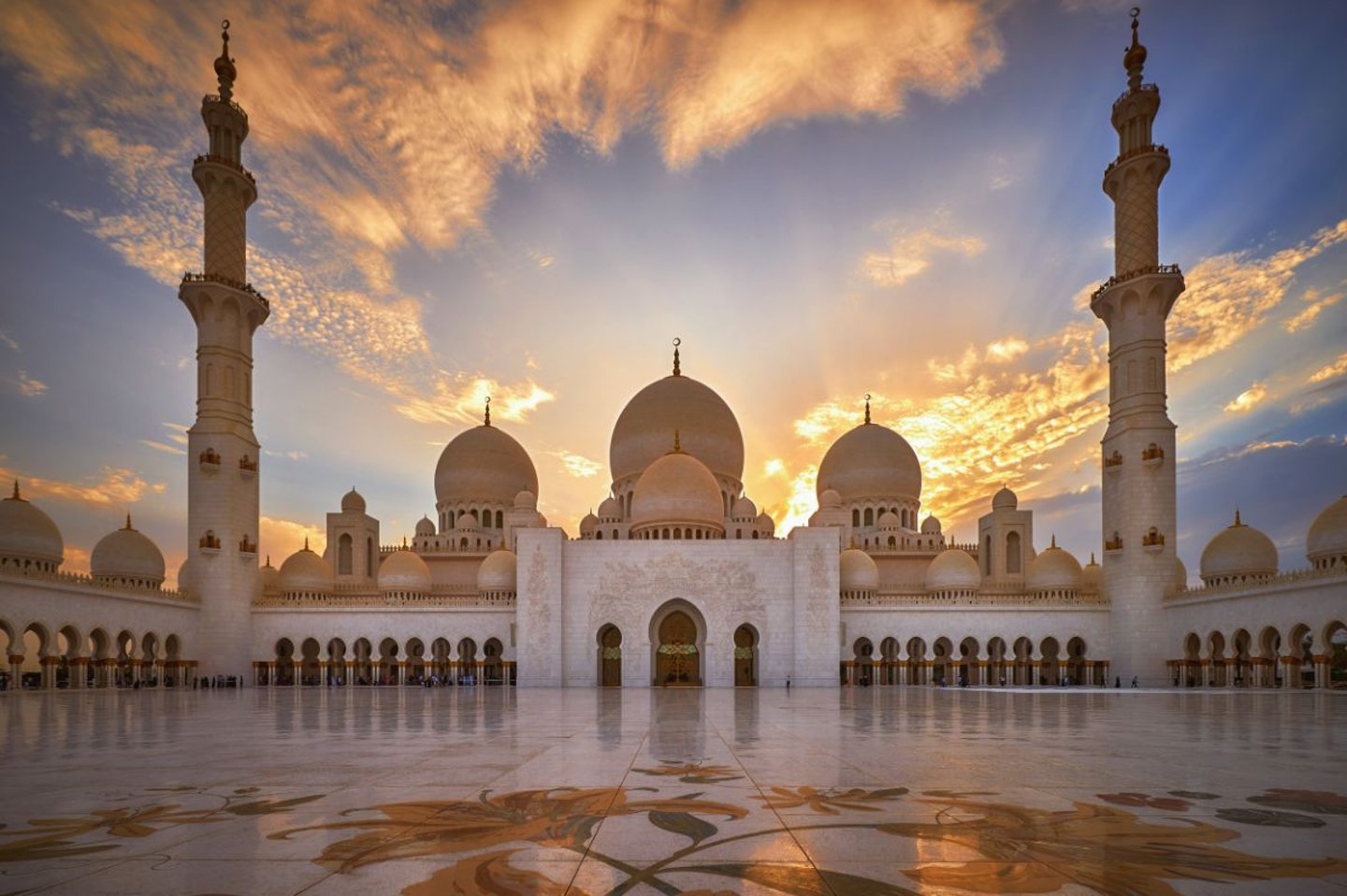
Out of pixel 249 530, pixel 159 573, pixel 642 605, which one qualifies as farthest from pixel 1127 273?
pixel 159 573

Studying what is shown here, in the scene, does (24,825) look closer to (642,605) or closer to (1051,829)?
(1051,829)

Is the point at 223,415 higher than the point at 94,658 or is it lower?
higher

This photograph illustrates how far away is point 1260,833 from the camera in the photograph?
4578 millimetres

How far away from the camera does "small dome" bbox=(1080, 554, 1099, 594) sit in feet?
121

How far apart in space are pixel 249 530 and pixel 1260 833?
113 feet

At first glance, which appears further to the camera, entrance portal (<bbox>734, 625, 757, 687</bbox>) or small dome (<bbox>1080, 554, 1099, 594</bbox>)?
small dome (<bbox>1080, 554, 1099, 594</bbox>)

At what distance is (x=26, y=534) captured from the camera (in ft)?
95.2

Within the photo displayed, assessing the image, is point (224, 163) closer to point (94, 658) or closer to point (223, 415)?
point (223, 415)

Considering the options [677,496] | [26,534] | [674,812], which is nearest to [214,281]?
[26,534]

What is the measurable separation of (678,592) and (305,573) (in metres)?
16.4

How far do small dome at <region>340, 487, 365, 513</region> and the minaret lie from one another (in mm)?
8506

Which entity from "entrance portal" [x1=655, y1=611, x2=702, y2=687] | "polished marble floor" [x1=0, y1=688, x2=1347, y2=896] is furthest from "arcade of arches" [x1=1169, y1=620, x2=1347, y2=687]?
"polished marble floor" [x1=0, y1=688, x2=1347, y2=896]

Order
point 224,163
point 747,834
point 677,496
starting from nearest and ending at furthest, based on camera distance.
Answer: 1. point 747,834
2. point 224,163
3. point 677,496

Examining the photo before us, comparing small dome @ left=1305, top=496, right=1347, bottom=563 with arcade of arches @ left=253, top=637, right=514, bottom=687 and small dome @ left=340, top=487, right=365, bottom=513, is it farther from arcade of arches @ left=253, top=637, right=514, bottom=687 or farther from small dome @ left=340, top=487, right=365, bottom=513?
small dome @ left=340, top=487, right=365, bottom=513
